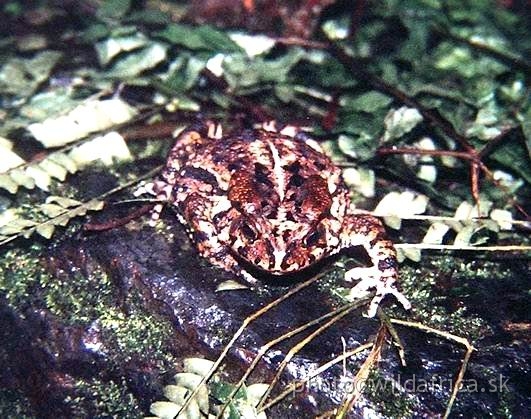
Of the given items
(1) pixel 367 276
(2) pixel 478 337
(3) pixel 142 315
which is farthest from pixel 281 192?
(2) pixel 478 337

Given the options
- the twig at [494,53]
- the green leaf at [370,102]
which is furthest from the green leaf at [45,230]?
the twig at [494,53]

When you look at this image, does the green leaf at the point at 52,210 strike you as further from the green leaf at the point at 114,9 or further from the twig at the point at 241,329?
the green leaf at the point at 114,9

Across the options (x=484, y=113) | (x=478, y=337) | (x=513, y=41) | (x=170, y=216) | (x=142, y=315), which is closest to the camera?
(x=478, y=337)

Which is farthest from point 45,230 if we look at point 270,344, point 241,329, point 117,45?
point 117,45

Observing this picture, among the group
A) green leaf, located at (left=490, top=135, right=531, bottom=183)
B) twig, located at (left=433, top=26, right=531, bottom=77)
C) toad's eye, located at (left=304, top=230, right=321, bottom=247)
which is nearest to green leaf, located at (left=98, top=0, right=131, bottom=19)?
twig, located at (left=433, top=26, right=531, bottom=77)

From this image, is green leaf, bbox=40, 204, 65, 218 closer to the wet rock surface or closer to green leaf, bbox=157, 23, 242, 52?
the wet rock surface

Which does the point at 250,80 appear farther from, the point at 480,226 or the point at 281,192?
the point at 480,226
